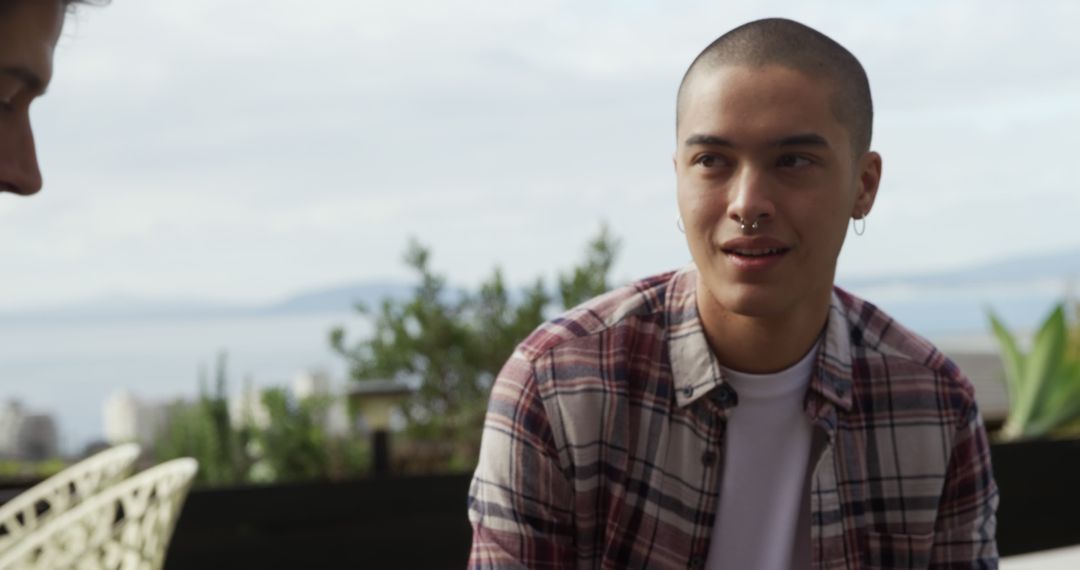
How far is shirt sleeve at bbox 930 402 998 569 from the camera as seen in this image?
5.16ft

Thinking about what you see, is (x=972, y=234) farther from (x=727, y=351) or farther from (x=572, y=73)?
(x=572, y=73)

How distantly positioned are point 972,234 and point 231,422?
355 centimetres

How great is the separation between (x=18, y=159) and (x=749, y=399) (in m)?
1.04

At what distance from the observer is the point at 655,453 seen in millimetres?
1537

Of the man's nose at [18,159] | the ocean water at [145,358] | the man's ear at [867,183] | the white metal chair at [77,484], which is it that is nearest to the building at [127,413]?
the ocean water at [145,358]

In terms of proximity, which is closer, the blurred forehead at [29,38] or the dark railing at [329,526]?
the blurred forehead at [29,38]

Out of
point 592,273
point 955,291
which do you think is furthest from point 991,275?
point 592,273

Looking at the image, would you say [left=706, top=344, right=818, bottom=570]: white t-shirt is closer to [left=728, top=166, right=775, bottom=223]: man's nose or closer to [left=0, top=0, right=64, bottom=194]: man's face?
[left=728, top=166, right=775, bottom=223]: man's nose

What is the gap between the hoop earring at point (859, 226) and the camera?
5.04ft

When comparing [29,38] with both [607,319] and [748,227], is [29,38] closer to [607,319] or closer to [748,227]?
[748,227]

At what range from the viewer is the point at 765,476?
154cm

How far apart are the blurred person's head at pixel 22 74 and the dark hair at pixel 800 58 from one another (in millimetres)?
857

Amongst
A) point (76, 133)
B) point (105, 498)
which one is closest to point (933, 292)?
point (105, 498)

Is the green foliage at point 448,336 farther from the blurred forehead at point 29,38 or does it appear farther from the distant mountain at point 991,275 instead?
the blurred forehead at point 29,38
